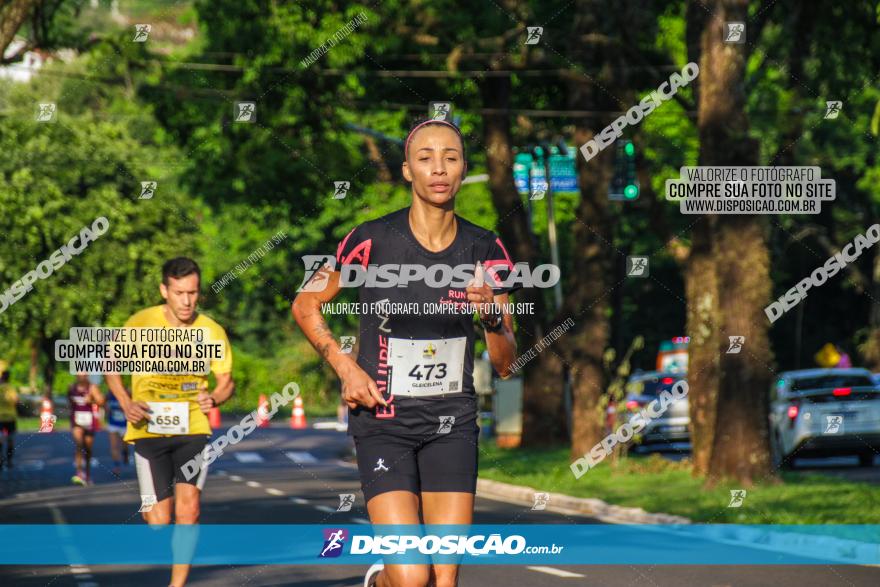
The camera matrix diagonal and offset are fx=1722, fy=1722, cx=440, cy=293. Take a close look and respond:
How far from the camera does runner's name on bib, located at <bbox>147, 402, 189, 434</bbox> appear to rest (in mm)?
10102

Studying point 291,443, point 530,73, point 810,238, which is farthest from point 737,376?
point 810,238

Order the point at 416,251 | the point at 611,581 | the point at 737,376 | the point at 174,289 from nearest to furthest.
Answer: the point at 416,251 < the point at 174,289 < the point at 611,581 < the point at 737,376

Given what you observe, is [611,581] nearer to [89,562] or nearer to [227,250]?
[89,562]

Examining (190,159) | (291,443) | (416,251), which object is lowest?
(291,443)

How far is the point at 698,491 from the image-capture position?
19781 mm

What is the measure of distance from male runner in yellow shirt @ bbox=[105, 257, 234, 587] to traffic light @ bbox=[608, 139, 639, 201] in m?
15.7

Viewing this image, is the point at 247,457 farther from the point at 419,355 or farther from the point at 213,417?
the point at 419,355

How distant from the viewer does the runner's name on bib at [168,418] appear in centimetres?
1010

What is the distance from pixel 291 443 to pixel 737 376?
24466 millimetres

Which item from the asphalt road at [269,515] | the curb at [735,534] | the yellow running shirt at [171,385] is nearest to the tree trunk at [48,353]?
the asphalt road at [269,515]

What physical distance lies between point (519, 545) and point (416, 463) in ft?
24.5

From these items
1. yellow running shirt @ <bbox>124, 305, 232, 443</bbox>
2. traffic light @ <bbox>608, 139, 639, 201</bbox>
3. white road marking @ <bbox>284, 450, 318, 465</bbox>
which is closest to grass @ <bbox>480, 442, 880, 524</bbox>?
traffic light @ <bbox>608, 139, 639, 201</bbox>

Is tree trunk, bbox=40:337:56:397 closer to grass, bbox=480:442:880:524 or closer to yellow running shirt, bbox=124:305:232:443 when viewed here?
grass, bbox=480:442:880:524

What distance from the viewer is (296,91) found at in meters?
29.4
